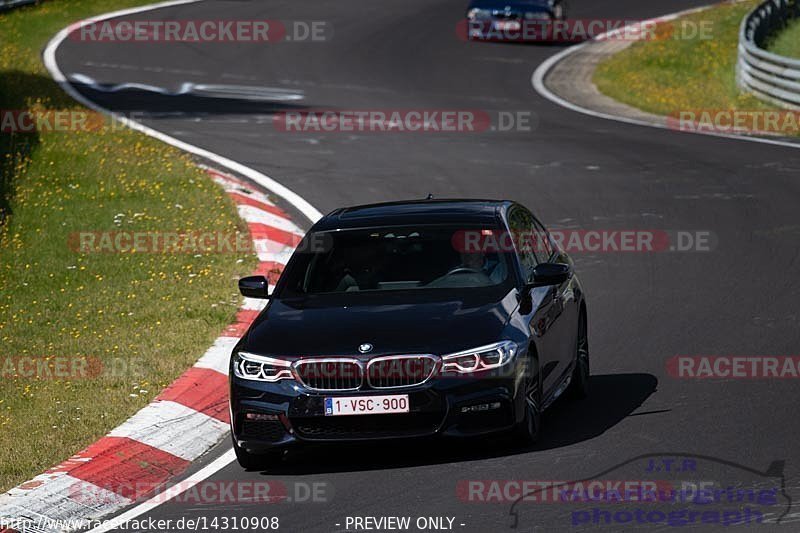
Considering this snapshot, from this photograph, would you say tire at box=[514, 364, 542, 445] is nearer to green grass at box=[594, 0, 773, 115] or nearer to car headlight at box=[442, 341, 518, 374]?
car headlight at box=[442, 341, 518, 374]

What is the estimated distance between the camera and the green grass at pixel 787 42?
33188mm

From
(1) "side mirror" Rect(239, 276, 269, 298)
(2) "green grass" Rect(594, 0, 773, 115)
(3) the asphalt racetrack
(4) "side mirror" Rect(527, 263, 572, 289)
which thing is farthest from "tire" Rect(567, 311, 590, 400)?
(2) "green grass" Rect(594, 0, 773, 115)

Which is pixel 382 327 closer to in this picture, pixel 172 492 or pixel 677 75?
pixel 172 492

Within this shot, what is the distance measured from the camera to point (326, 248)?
34.0ft

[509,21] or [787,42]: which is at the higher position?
[509,21]

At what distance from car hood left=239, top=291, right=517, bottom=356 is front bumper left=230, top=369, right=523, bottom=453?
0.73 feet

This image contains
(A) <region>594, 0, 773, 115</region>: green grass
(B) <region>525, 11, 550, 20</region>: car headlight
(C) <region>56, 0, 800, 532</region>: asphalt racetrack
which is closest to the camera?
(C) <region>56, 0, 800, 532</region>: asphalt racetrack

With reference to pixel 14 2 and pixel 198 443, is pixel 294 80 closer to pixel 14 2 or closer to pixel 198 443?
pixel 14 2

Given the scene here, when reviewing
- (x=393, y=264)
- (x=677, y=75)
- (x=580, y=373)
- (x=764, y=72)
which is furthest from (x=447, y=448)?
(x=677, y=75)

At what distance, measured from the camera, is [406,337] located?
8953 millimetres

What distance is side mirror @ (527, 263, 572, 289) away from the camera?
9.70 metres

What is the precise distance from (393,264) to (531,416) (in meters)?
1.57

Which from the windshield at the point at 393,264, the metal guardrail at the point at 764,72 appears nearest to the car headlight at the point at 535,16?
the metal guardrail at the point at 764,72

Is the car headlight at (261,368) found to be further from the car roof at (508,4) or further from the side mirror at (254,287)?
the car roof at (508,4)
